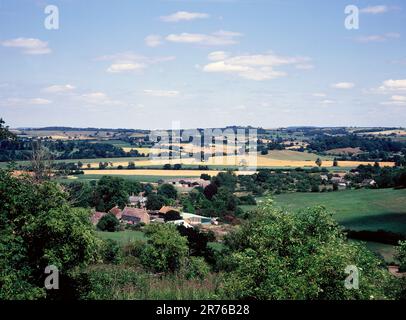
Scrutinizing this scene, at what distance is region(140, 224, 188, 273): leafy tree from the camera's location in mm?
32625

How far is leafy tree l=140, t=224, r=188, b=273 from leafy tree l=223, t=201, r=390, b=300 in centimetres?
1896

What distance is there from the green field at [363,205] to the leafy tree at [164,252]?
17.2m

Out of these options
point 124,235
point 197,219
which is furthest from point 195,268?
point 197,219

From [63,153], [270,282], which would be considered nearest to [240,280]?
[270,282]

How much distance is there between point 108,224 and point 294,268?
1976 inches

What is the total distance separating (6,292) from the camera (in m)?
11.3

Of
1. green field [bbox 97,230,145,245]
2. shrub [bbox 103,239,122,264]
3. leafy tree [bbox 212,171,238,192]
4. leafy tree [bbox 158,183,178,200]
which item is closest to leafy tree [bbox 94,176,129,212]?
leafy tree [bbox 158,183,178,200]

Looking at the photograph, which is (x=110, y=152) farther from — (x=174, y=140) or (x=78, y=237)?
(x=78, y=237)

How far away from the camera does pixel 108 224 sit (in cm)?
6022

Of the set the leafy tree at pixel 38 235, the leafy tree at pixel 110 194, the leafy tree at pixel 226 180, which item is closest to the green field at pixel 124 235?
the leafy tree at pixel 110 194

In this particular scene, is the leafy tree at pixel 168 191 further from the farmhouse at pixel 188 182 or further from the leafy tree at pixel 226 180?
the leafy tree at pixel 226 180

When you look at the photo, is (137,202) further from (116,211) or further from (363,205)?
(363,205)
